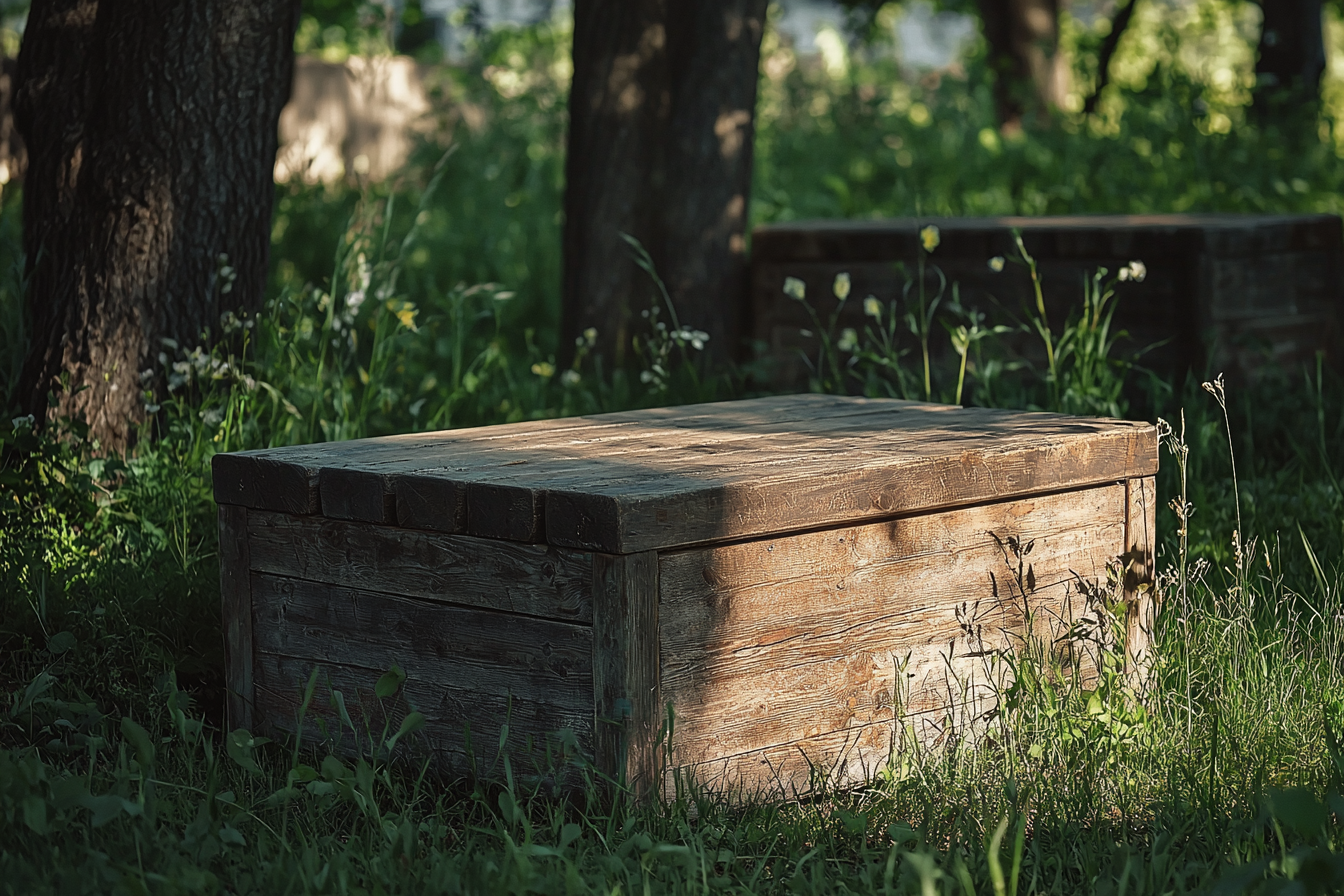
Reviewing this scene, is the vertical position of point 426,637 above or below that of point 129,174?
below

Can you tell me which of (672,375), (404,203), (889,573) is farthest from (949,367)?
(404,203)

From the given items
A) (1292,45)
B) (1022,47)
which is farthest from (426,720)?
(1022,47)

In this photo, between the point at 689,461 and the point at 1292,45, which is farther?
the point at 1292,45

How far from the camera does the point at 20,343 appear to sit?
13.2ft

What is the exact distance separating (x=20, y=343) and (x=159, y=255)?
0.49m

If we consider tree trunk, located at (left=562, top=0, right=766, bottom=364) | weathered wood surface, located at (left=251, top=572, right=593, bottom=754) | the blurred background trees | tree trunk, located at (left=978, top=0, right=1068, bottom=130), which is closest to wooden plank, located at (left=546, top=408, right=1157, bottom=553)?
weathered wood surface, located at (left=251, top=572, right=593, bottom=754)

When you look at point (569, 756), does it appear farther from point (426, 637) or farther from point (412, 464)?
point (412, 464)

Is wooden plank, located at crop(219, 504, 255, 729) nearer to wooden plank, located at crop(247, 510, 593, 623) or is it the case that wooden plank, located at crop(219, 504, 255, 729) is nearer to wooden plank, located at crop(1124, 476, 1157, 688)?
wooden plank, located at crop(247, 510, 593, 623)

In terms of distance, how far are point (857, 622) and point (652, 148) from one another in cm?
317

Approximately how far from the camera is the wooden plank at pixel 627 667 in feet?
7.59

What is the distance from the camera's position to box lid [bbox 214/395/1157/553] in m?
2.38

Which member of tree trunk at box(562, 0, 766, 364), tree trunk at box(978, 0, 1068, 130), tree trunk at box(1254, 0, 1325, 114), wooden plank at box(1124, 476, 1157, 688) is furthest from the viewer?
tree trunk at box(978, 0, 1068, 130)

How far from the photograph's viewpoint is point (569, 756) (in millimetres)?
2373

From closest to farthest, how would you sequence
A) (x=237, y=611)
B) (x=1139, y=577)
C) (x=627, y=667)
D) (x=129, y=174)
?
(x=627, y=667) < (x=237, y=611) < (x=1139, y=577) < (x=129, y=174)
